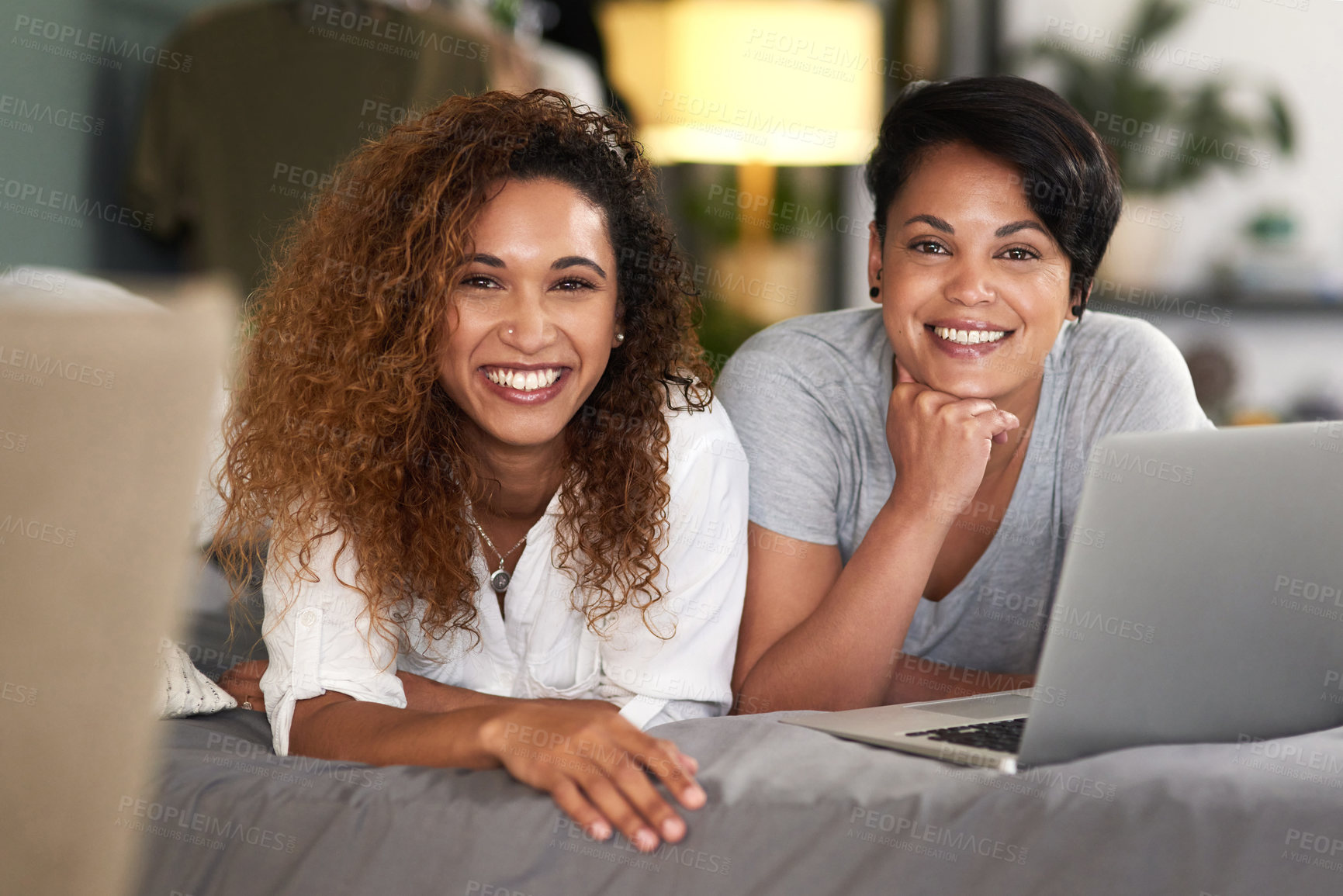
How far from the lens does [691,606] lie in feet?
4.12

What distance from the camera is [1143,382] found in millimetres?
1468

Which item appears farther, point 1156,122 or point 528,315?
point 1156,122

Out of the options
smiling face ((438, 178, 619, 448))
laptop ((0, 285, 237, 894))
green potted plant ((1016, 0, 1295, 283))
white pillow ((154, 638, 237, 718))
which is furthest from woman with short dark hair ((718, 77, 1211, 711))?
green potted plant ((1016, 0, 1295, 283))

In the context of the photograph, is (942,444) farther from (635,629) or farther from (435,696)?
(435,696)

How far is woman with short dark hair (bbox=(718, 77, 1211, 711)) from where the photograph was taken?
136cm

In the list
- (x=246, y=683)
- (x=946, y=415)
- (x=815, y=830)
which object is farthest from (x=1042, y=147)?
(x=246, y=683)

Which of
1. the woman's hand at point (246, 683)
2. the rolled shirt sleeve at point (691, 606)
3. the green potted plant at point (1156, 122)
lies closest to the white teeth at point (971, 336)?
the rolled shirt sleeve at point (691, 606)

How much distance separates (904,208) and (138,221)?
140 centimetres

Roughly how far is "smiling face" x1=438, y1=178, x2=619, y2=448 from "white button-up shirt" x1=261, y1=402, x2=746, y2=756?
0.13m

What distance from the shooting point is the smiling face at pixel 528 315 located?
47.1 inches

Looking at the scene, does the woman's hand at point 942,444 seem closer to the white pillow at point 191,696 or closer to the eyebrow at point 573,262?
the eyebrow at point 573,262

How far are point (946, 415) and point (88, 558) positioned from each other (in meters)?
1.06

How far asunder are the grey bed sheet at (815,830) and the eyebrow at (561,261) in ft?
1.69

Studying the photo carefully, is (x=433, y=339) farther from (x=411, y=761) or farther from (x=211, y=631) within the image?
(x=211, y=631)
